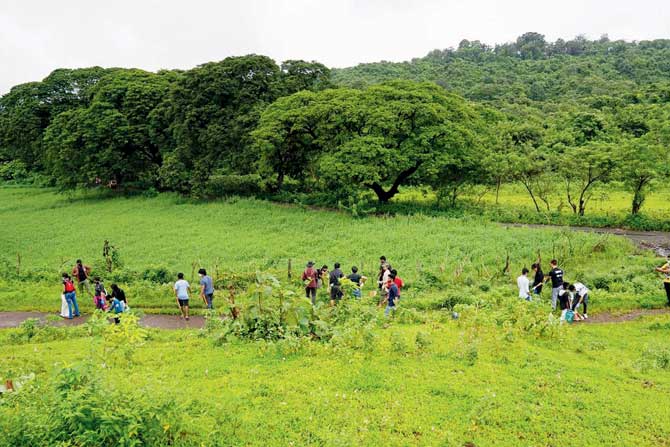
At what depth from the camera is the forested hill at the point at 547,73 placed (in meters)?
72.9

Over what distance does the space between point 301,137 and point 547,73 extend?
3042 inches

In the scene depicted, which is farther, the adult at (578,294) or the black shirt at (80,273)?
the black shirt at (80,273)

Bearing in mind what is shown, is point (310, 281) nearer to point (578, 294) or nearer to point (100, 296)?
point (100, 296)

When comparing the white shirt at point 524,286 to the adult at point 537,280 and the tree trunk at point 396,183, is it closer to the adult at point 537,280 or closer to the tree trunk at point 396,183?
the adult at point 537,280

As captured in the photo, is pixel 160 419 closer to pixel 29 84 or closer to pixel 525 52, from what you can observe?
pixel 29 84

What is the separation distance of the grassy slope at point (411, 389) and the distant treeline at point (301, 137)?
1979 centimetres

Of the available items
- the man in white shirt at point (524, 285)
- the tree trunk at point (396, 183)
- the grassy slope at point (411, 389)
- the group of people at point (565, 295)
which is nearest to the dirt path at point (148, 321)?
the grassy slope at point (411, 389)

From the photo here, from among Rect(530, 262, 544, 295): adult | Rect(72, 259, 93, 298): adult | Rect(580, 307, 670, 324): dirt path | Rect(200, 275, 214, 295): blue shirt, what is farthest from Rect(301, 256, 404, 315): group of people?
Rect(72, 259, 93, 298): adult

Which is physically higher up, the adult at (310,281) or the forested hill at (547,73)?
the forested hill at (547,73)

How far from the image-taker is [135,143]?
139 ft

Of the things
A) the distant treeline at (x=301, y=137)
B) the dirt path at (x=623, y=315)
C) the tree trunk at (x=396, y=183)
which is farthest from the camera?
the tree trunk at (x=396, y=183)

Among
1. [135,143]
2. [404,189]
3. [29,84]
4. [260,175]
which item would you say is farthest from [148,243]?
[29,84]

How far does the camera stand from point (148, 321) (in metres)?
16.4

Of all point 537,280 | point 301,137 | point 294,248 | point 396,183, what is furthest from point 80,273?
point 396,183
